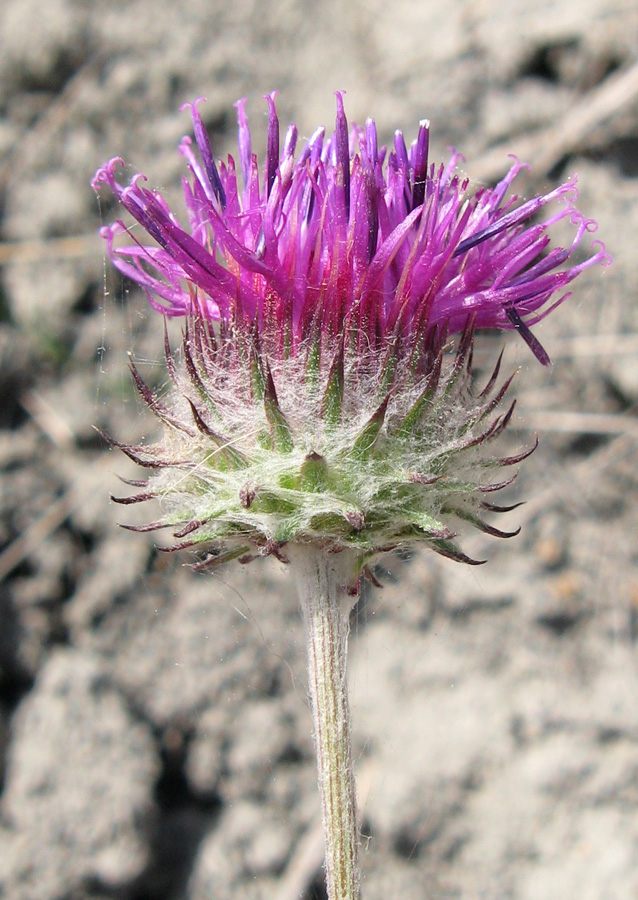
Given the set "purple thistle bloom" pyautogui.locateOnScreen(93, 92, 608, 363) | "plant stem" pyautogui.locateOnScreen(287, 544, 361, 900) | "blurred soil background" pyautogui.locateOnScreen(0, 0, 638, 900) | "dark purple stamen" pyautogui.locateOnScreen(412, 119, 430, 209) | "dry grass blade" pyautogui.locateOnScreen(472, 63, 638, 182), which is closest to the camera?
"plant stem" pyautogui.locateOnScreen(287, 544, 361, 900)

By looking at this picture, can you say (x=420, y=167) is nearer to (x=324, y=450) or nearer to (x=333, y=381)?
(x=333, y=381)

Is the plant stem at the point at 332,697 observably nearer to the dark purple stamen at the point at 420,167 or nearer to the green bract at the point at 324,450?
the green bract at the point at 324,450

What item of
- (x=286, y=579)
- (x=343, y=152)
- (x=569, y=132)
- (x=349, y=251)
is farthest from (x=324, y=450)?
(x=569, y=132)

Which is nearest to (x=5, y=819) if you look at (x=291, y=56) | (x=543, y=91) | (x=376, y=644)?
(x=376, y=644)

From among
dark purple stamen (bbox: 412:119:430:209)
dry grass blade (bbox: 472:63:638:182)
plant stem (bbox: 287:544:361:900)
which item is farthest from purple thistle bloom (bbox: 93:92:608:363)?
dry grass blade (bbox: 472:63:638:182)

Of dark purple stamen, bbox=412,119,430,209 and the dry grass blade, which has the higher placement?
the dry grass blade

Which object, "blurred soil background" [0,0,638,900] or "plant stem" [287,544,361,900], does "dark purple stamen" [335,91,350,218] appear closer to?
"plant stem" [287,544,361,900]
